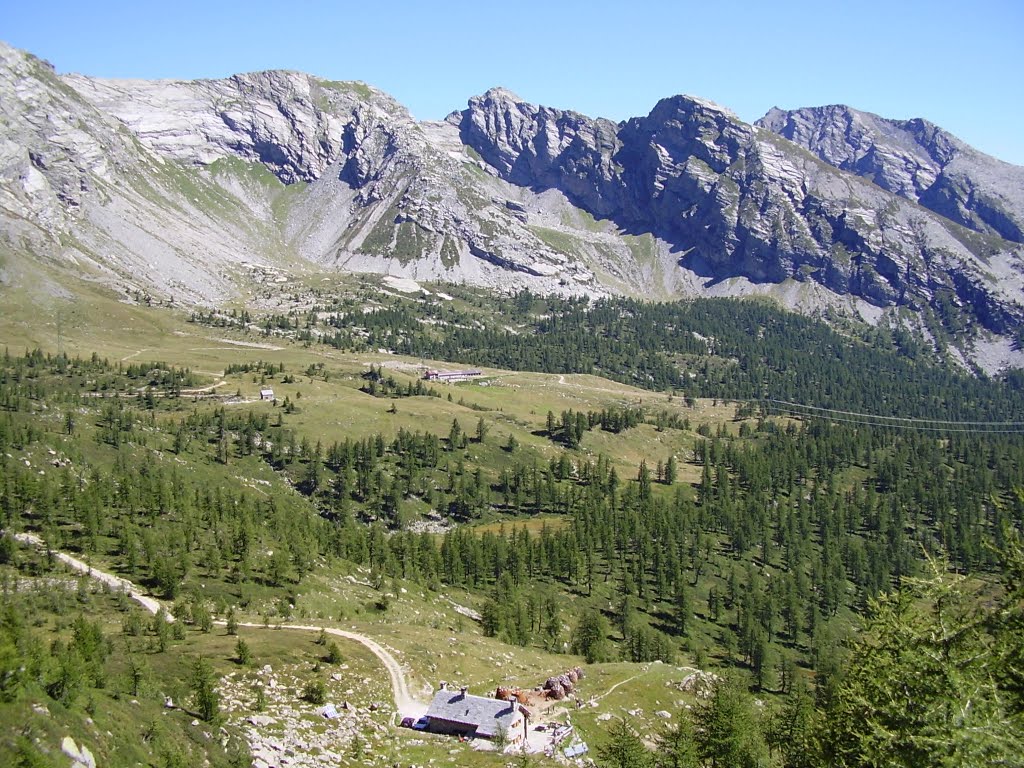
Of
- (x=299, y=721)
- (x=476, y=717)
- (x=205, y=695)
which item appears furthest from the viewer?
(x=476, y=717)

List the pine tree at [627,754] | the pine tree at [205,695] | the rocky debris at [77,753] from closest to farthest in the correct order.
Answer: the rocky debris at [77,753], the pine tree at [627,754], the pine tree at [205,695]

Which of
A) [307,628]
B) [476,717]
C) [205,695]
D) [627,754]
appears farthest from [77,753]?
[307,628]

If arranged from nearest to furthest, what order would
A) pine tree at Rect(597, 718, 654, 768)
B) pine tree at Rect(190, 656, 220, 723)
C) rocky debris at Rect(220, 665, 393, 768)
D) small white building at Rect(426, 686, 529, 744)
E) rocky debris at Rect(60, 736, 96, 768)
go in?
rocky debris at Rect(60, 736, 96, 768), pine tree at Rect(597, 718, 654, 768), pine tree at Rect(190, 656, 220, 723), rocky debris at Rect(220, 665, 393, 768), small white building at Rect(426, 686, 529, 744)

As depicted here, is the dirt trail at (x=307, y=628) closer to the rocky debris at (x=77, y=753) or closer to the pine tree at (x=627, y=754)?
the pine tree at (x=627, y=754)

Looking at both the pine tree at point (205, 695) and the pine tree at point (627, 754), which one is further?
the pine tree at point (205, 695)

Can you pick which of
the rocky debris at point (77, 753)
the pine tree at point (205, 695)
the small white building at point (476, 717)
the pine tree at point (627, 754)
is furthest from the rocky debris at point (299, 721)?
the pine tree at point (627, 754)

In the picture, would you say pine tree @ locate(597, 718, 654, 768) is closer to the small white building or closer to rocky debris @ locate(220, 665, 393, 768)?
the small white building

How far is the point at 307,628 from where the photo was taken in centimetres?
7062

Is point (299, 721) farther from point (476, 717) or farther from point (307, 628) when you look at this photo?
point (307, 628)

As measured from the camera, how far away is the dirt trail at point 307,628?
58.1m

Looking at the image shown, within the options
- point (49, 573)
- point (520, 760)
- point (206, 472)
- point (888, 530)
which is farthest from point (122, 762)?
point (888, 530)

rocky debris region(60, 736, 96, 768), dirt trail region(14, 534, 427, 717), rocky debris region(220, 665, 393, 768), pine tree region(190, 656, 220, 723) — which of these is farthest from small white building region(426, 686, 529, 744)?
rocky debris region(60, 736, 96, 768)

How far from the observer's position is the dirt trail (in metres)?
58.1

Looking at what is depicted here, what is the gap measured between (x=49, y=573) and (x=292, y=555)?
29.4 meters
